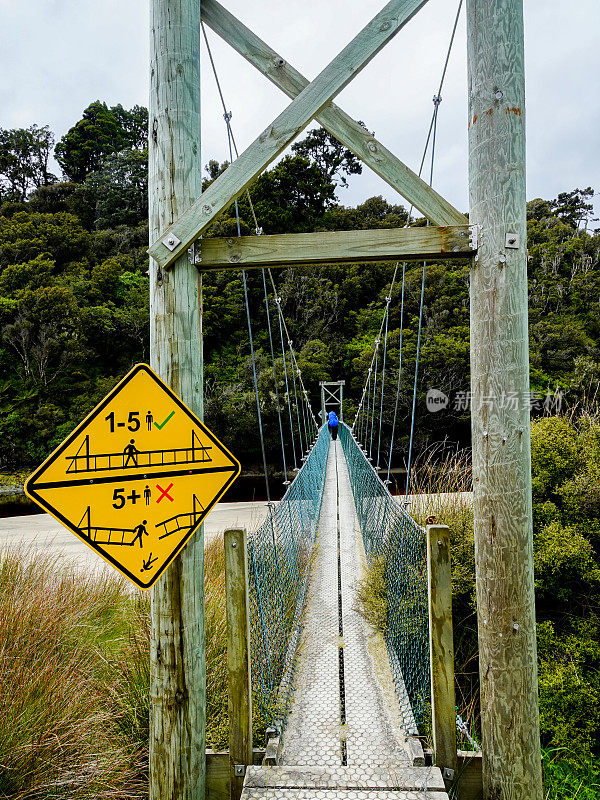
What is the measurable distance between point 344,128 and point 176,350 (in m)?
0.68

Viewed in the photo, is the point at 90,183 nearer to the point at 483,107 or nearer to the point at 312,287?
the point at 312,287

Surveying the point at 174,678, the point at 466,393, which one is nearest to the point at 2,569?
the point at 174,678

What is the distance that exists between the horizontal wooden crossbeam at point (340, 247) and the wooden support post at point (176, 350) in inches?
4.0

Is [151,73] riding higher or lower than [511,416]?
higher

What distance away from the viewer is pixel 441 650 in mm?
1232

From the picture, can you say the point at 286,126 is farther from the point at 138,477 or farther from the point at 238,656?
the point at 238,656

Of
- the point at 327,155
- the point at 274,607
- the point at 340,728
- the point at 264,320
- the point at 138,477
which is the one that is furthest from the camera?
the point at 327,155

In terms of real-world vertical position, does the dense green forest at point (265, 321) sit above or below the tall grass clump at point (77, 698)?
above

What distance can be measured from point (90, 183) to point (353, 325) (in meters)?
15.6

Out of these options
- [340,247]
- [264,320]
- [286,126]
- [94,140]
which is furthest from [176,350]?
[94,140]

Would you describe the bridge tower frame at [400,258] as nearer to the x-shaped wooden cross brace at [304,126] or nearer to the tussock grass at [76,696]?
the x-shaped wooden cross brace at [304,126]

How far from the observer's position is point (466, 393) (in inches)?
520

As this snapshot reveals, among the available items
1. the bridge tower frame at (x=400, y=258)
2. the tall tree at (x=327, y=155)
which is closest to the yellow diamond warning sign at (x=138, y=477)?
the bridge tower frame at (x=400, y=258)

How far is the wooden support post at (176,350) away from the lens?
121 cm
